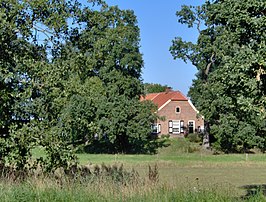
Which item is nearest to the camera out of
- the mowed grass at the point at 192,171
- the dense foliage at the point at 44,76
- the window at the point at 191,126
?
the mowed grass at the point at 192,171

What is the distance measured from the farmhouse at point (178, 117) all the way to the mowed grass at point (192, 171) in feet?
Answer: 26.8

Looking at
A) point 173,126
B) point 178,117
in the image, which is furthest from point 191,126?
point 173,126

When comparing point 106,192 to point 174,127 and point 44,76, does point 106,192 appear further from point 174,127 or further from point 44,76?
point 174,127

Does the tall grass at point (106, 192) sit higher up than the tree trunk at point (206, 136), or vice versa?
the tree trunk at point (206, 136)

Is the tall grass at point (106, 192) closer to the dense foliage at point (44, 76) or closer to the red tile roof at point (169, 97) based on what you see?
the dense foliage at point (44, 76)

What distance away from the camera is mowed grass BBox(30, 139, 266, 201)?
29.2 ft

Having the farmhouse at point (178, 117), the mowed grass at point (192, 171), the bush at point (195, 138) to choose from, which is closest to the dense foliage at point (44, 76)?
the mowed grass at point (192, 171)

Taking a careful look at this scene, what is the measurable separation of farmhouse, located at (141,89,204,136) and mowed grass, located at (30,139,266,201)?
818cm

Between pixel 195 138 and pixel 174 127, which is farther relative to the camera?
pixel 174 127

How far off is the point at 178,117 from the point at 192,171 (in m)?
37.0

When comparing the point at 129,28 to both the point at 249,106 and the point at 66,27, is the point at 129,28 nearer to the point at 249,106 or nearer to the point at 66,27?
the point at 66,27

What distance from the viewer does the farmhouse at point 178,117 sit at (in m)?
66.8

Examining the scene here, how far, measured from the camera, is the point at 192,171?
100ft

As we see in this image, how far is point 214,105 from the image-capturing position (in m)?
48.9
